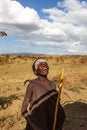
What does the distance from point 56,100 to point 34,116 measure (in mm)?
390

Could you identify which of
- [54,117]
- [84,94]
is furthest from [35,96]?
[84,94]

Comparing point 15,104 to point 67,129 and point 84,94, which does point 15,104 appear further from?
point 84,94

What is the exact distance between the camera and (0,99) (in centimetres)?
1216

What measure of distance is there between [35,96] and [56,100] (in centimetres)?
31

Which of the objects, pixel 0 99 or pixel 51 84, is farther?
pixel 0 99

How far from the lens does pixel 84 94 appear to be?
14.4 meters

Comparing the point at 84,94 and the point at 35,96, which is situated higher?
the point at 35,96

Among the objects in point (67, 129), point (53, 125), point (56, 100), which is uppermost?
point (56, 100)

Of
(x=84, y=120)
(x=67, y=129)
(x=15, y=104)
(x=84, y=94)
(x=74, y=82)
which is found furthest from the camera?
(x=74, y=82)

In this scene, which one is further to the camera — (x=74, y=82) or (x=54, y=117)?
(x=74, y=82)

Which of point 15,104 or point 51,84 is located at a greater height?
point 51,84

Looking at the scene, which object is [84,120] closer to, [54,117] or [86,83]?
[54,117]

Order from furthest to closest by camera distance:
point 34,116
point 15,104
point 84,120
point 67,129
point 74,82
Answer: point 74,82, point 15,104, point 84,120, point 67,129, point 34,116

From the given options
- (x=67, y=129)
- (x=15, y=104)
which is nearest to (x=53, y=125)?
(x=67, y=129)
